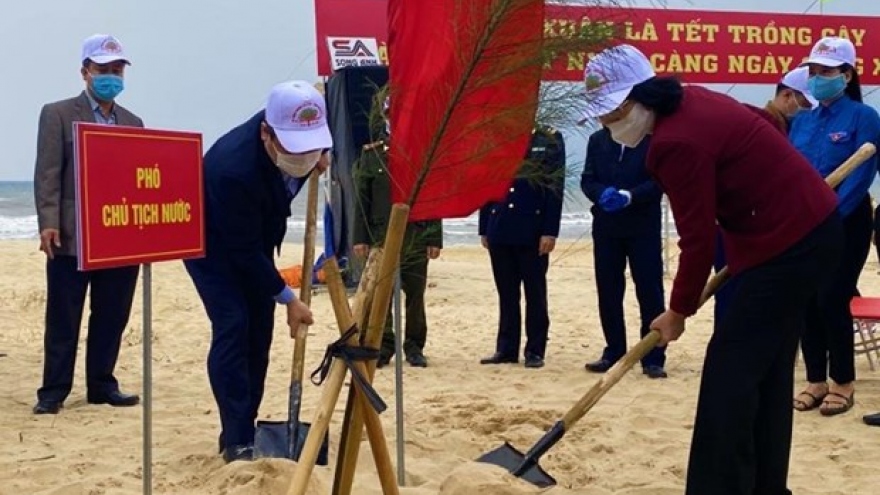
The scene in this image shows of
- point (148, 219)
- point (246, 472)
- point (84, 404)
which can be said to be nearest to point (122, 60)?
point (84, 404)

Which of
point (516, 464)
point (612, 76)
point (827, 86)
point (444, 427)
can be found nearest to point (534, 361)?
point (444, 427)

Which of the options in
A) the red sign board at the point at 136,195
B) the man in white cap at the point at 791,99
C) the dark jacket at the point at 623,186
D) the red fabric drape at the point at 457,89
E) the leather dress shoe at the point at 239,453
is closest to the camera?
the red fabric drape at the point at 457,89

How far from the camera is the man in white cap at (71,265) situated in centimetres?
521

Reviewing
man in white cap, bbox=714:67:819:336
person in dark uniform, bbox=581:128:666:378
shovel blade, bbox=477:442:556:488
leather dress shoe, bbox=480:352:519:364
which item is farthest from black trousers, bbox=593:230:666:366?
shovel blade, bbox=477:442:556:488

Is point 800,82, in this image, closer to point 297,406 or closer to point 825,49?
point 825,49

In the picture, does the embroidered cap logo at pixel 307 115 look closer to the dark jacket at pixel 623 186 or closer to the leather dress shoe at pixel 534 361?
the dark jacket at pixel 623 186

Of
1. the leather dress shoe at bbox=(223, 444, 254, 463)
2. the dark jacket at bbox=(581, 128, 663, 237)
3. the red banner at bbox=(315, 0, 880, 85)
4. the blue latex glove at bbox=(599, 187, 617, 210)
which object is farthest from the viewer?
the red banner at bbox=(315, 0, 880, 85)

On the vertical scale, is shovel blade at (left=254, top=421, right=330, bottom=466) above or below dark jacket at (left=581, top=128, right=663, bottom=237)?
below

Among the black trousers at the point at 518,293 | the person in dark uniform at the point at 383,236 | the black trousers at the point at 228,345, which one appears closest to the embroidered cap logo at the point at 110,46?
the person in dark uniform at the point at 383,236

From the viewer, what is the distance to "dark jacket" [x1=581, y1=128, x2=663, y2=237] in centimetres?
609

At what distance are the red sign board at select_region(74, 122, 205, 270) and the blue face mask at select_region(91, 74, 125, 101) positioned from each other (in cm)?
192

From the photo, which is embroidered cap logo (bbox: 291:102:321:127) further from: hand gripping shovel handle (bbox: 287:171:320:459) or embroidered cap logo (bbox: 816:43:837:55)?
embroidered cap logo (bbox: 816:43:837:55)

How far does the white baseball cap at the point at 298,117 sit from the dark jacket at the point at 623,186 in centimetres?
304

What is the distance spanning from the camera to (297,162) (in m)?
3.66
